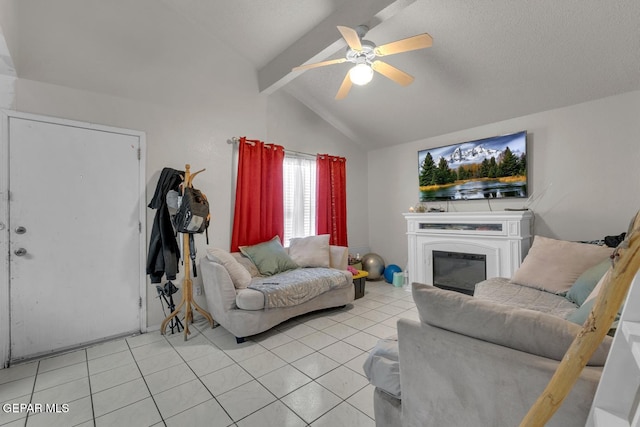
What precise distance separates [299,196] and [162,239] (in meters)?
2.05

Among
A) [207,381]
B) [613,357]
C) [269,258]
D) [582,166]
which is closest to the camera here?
[613,357]

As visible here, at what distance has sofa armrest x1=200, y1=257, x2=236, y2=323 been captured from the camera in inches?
104

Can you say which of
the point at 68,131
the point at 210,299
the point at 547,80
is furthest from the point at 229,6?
the point at 547,80

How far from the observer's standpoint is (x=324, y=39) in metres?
2.90

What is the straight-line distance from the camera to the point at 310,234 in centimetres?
446

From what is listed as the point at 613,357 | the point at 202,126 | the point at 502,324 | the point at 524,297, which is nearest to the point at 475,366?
the point at 502,324

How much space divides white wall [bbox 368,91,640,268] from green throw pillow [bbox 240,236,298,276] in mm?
2703

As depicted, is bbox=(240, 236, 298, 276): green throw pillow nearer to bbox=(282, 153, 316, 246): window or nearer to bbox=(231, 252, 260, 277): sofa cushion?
bbox=(231, 252, 260, 277): sofa cushion

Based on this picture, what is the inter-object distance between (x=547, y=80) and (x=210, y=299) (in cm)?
428

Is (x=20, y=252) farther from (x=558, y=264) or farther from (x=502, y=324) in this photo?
(x=558, y=264)

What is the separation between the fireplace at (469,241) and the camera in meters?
3.30

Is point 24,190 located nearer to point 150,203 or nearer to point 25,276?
point 25,276

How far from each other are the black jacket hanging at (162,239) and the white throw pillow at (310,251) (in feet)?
4.94

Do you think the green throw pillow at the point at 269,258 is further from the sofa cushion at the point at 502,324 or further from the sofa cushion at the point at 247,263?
the sofa cushion at the point at 502,324
